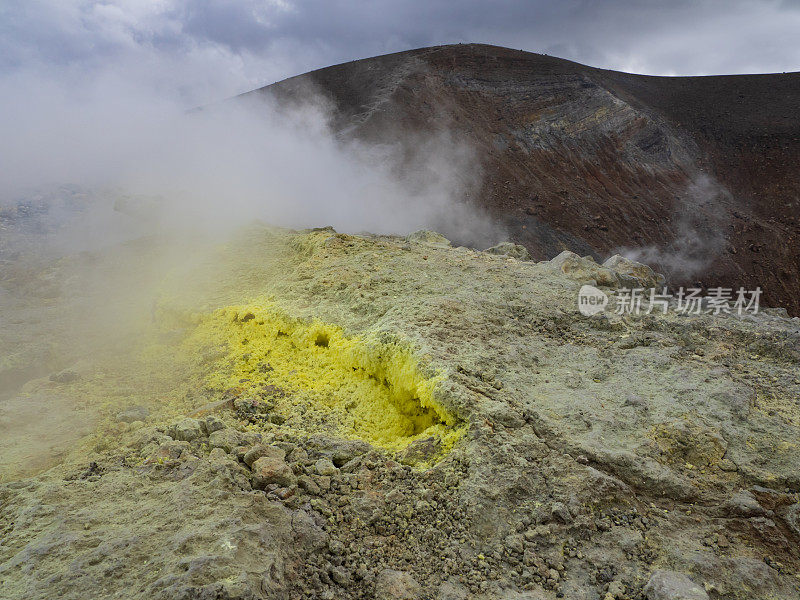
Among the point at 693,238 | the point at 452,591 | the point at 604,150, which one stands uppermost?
the point at 604,150

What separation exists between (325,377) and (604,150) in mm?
19077

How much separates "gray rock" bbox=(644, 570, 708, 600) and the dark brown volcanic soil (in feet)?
42.4

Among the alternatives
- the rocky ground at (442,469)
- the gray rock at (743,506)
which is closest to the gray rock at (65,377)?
the rocky ground at (442,469)

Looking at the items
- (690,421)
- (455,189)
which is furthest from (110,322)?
(455,189)

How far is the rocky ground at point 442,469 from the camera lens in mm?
2111

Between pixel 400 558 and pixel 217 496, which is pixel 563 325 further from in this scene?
pixel 217 496

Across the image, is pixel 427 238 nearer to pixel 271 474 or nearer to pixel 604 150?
pixel 271 474

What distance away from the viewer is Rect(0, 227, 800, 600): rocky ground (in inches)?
83.1

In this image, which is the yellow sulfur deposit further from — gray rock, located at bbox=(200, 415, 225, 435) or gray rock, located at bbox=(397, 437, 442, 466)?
gray rock, located at bbox=(200, 415, 225, 435)

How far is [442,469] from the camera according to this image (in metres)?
2.77

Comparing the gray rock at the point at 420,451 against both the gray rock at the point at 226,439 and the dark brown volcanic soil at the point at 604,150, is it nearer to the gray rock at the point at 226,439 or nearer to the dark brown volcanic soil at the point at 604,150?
the gray rock at the point at 226,439

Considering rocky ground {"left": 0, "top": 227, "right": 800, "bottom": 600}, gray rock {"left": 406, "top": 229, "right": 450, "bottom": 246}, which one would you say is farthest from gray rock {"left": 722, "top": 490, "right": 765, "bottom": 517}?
gray rock {"left": 406, "top": 229, "right": 450, "bottom": 246}

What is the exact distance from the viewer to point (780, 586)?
235cm

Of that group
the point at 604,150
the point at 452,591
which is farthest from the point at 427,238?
the point at 604,150
